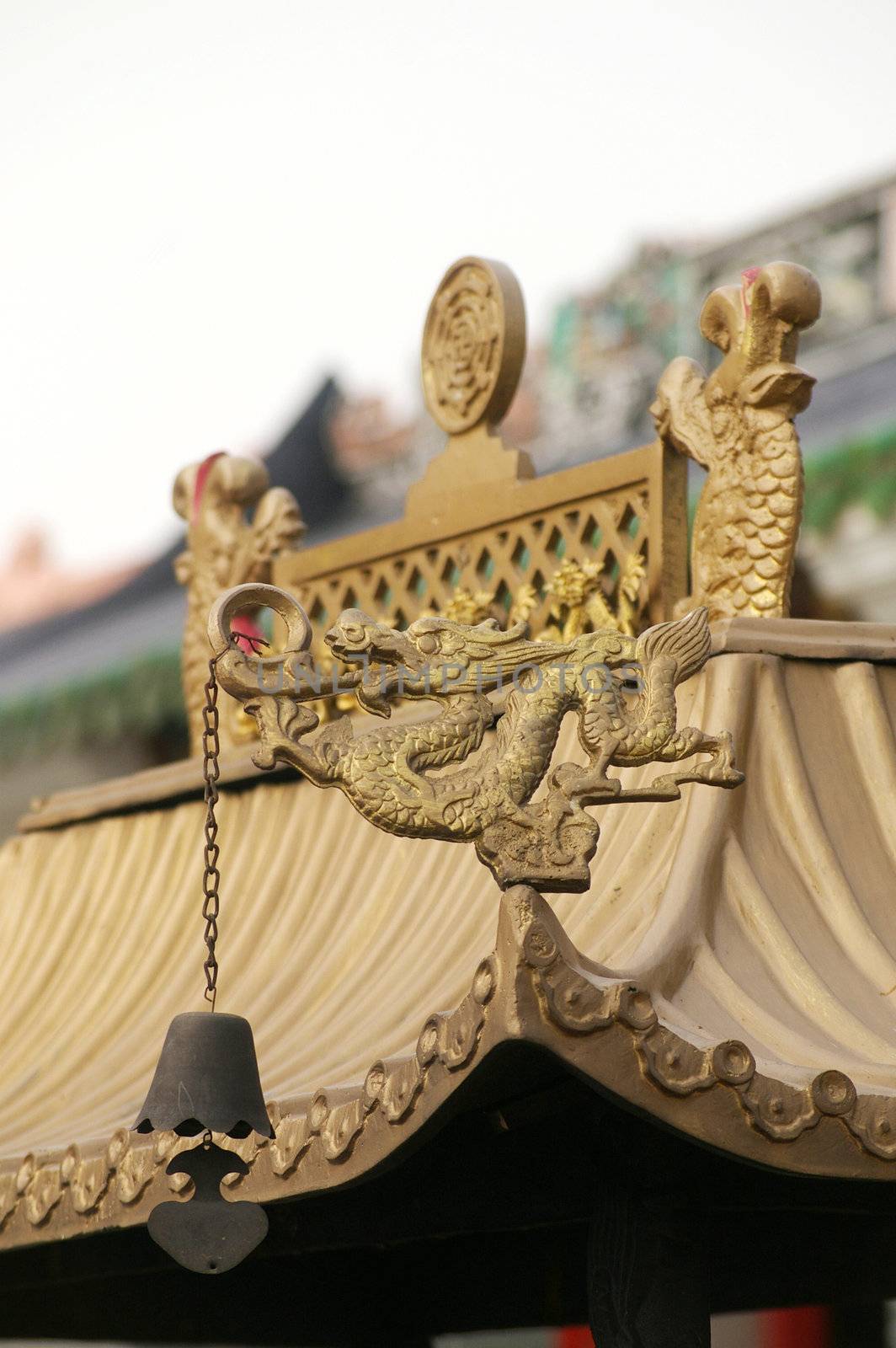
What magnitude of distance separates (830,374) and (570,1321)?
14.7 ft

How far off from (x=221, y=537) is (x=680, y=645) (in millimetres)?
2512

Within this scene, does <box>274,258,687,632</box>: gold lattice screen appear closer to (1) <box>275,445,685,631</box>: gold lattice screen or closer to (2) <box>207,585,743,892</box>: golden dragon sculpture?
(1) <box>275,445,685,631</box>: gold lattice screen

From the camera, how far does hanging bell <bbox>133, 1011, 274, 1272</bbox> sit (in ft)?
11.7

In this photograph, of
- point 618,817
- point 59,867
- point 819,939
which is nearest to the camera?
point 819,939

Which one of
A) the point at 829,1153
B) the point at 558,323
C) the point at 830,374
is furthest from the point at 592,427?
the point at 829,1153

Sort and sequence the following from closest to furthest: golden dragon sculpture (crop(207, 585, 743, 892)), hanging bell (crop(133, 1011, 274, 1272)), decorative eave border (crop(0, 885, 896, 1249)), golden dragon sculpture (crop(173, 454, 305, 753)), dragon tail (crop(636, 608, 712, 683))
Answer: decorative eave border (crop(0, 885, 896, 1249))
golden dragon sculpture (crop(207, 585, 743, 892))
dragon tail (crop(636, 608, 712, 683))
hanging bell (crop(133, 1011, 274, 1272))
golden dragon sculpture (crop(173, 454, 305, 753))

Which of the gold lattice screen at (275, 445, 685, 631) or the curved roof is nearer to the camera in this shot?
the curved roof

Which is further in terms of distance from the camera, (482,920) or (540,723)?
(482,920)

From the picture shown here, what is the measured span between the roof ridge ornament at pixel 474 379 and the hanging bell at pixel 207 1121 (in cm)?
184

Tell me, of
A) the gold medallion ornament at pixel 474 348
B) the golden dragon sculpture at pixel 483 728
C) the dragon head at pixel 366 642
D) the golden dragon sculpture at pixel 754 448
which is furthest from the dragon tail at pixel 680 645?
the gold medallion ornament at pixel 474 348

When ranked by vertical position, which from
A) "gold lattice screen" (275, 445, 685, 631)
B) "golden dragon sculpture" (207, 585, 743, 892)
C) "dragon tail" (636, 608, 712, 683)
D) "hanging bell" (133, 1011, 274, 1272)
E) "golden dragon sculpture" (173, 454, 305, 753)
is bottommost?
"hanging bell" (133, 1011, 274, 1272)

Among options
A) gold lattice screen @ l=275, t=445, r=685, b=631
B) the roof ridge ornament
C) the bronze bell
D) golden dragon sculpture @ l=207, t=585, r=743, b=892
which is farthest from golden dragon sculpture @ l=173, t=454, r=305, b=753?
golden dragon sculpture @ l=207, t=585, r=743, b=892

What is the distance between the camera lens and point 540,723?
3.37 meters

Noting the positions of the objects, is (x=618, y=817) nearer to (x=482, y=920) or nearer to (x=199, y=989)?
(x=482, y=920)
